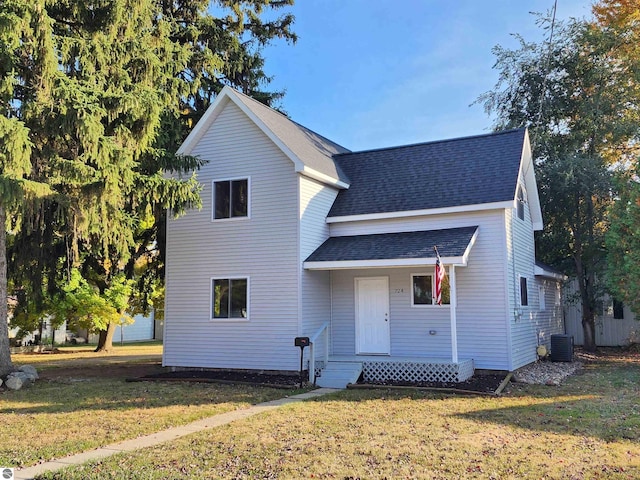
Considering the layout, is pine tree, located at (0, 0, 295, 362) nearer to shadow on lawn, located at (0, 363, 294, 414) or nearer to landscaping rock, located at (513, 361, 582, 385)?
shadow on lawn, located at (0, 363, 294, 414)

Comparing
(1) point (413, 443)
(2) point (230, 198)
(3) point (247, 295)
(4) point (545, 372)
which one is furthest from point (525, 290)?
→ (1) point (413, 443)

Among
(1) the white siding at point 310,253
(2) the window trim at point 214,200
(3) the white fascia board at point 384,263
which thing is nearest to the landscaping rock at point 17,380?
(2) the window trim at point 214,200

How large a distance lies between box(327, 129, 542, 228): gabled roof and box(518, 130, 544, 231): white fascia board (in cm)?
4

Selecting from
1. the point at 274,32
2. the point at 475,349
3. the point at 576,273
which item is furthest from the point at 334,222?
the point at 576,273

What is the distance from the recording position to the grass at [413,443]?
19.2ft

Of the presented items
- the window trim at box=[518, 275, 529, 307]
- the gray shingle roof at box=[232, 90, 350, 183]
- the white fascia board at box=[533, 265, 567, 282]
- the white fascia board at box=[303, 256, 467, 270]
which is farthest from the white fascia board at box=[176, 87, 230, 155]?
the white fascia board at box=[533, 265, 567, 282]

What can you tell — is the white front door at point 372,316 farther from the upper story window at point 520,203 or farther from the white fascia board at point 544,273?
the white fascia board at point 544,273

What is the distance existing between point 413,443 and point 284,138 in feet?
30.8

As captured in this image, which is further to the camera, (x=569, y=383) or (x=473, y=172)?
(x=473, y=172)

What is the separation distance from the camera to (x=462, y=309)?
13516mm

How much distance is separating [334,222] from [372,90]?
643 cm

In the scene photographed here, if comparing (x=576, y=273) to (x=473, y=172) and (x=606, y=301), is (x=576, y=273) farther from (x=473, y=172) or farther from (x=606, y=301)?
(x=473, y=172)

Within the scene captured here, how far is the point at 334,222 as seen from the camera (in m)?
15.4

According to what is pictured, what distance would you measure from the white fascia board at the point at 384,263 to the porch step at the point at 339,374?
238 cm
